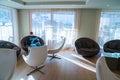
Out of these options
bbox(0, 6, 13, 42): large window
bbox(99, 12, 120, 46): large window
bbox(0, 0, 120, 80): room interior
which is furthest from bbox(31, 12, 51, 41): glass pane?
bbox(99, 12, 120, 46): large window

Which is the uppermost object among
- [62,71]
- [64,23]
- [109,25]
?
[64,23]

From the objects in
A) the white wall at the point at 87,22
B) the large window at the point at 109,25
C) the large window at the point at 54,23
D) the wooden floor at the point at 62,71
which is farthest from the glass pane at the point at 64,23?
the wooden floor at the point at 62,71

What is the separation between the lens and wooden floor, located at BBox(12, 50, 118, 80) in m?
2.88

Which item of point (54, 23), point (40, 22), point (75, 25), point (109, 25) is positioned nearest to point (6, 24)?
point (40, 22)

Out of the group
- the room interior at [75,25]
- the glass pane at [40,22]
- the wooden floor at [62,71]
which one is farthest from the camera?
the glass pane at [40,22]

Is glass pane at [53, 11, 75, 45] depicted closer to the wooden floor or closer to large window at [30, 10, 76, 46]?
large window at [30, 10, 76, 46]

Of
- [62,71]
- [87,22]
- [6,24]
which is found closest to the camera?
[62,71]

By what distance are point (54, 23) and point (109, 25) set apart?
9.73 ft

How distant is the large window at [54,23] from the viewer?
18.0ft

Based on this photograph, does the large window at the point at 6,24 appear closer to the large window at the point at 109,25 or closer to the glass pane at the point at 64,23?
the glass pane at the point at 64,23

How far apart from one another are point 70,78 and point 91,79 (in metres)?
0.60

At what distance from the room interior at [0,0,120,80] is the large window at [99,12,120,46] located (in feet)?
0.72

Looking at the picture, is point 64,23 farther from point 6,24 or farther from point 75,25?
point 6,24

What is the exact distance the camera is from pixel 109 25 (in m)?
5.33
